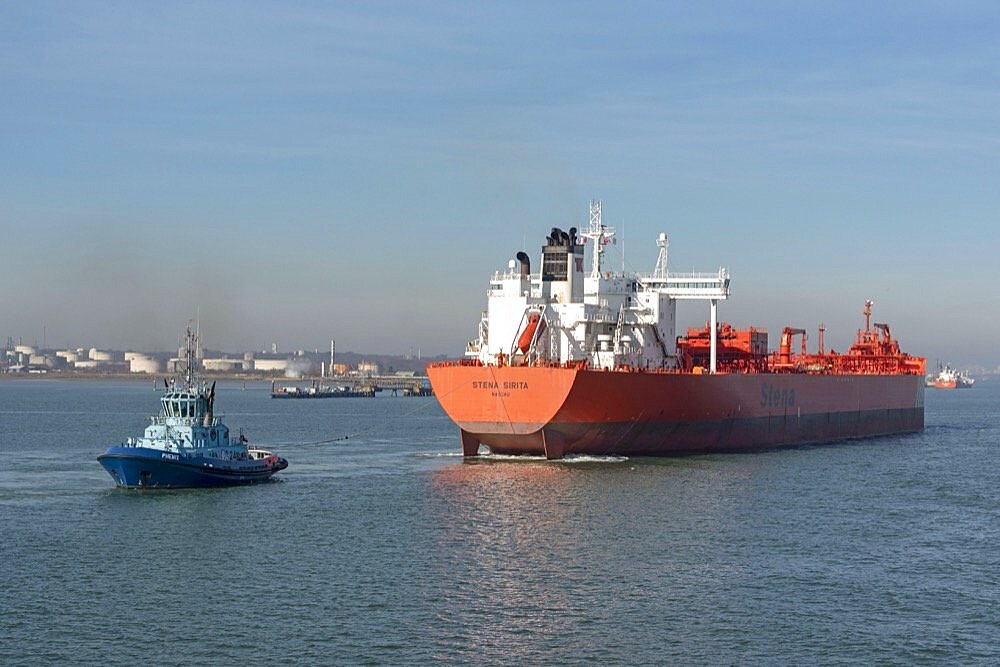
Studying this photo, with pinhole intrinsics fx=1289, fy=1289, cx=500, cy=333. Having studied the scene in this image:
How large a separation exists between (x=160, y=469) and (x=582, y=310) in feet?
60.9

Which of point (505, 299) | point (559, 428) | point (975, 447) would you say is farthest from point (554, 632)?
point (975, 447)

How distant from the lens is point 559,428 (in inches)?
1780

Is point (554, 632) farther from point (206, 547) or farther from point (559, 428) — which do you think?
point (559, 428)

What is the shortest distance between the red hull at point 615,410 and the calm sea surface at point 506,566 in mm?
1412

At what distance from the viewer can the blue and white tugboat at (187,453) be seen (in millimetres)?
38156

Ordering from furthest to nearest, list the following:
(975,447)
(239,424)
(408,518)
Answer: (239,424) → (975,447) → (408,518)

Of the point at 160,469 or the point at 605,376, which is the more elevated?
the point at 605,376

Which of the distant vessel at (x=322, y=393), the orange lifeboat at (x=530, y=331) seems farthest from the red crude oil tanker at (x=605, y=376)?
the distant vessel at (x=322, y=393)

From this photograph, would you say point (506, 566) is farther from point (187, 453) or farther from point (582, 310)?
point (582, 310)

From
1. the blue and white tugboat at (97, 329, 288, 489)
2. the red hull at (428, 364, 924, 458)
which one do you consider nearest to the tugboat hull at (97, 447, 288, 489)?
the blue and white tugboat at (97, 329, 288, 489)

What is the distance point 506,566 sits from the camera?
27.4 meters

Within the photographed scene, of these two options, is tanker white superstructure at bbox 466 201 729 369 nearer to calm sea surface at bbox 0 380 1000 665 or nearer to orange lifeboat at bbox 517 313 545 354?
orange lifeboat at bbox 517 313 545 354

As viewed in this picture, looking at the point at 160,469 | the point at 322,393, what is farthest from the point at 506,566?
the point at 322,393

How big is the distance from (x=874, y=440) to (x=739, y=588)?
45151 millimetres
